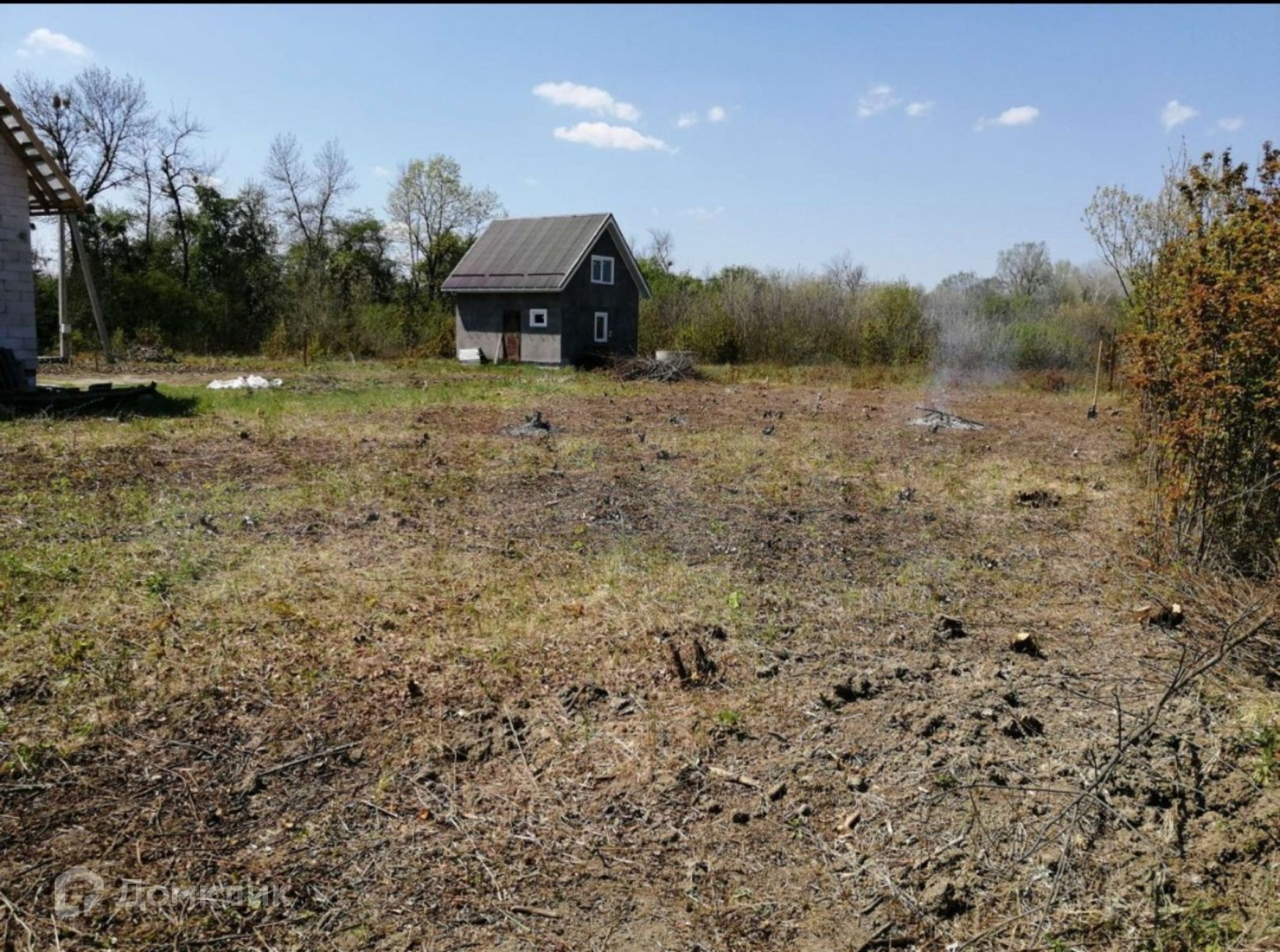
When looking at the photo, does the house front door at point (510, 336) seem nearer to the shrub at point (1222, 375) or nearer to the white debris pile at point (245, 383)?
the white debris pile at point (245, 383)

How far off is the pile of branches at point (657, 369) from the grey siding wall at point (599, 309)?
9.90ft

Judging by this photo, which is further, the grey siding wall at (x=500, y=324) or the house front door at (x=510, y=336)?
the house front door at (x=510, y=336)

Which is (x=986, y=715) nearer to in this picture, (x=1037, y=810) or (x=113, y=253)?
(x=1037, y=810)

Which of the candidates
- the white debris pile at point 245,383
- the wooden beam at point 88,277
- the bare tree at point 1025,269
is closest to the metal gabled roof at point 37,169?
the wooden beam at point 88,277

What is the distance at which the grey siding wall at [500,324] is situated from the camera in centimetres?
2802

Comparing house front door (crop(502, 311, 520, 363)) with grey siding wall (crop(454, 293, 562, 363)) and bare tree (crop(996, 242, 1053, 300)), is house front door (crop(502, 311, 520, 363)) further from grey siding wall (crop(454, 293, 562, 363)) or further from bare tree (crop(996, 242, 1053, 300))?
bare tree (crop(996, 242, 1053, 300))

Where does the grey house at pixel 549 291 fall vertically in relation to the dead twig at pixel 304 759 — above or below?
above

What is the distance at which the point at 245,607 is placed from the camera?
17.4 feet

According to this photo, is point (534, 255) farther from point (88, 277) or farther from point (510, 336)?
point (88, 277)

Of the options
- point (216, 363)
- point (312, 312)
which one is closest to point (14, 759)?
point (216, 363)

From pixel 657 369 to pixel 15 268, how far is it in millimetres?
14948

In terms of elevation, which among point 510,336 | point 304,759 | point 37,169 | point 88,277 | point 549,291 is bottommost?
point 304,759

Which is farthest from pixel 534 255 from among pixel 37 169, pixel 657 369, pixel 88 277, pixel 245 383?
pixel 37 169

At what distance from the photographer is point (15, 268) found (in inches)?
568
